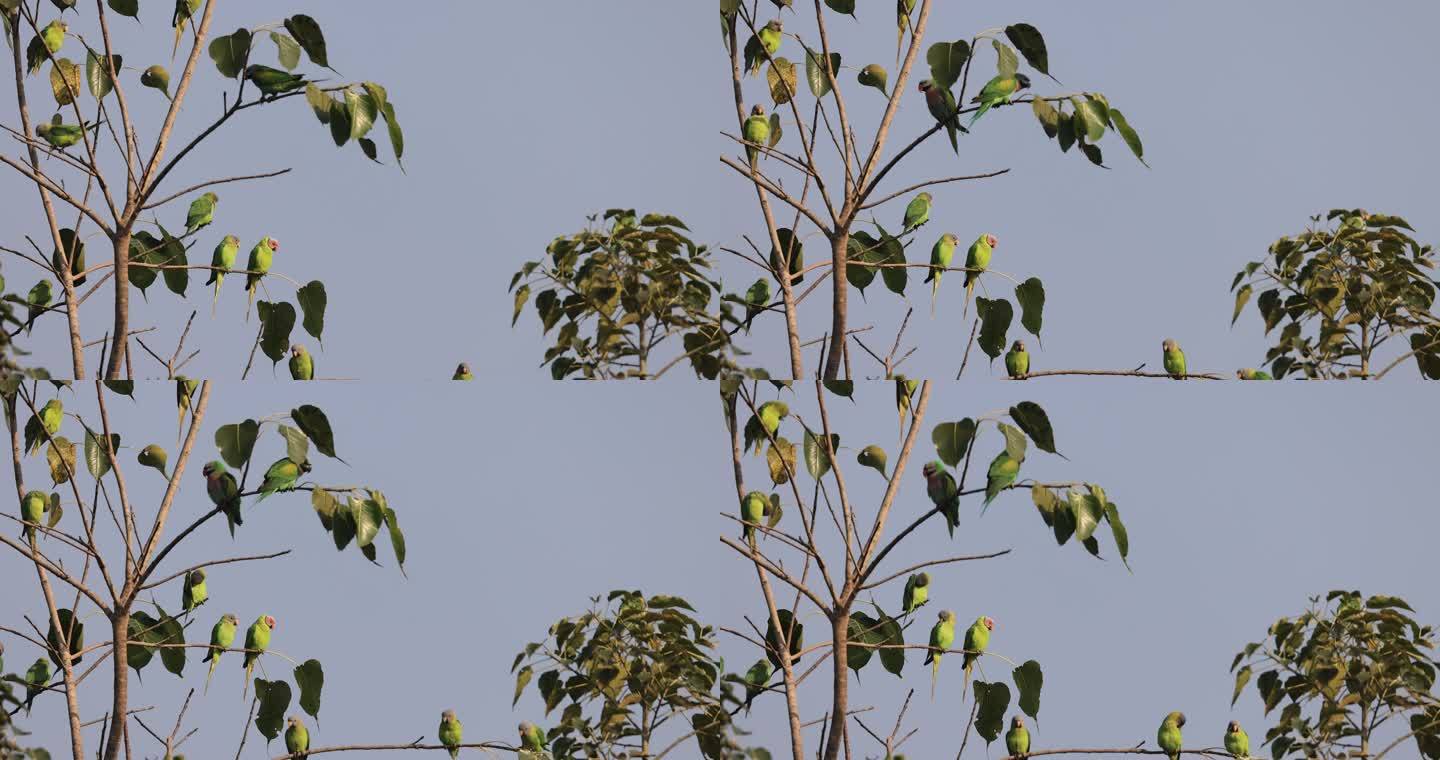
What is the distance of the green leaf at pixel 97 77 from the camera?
2.96 meters

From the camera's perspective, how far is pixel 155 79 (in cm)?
298

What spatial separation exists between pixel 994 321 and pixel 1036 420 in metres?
0.52

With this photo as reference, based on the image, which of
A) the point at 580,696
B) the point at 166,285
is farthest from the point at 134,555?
the point at 580,696

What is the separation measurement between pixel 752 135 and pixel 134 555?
146cm

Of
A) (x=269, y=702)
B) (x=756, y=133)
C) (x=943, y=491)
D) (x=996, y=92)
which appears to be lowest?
(x=269, y=702)

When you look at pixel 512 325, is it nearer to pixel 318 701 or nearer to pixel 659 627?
pixel 659 627

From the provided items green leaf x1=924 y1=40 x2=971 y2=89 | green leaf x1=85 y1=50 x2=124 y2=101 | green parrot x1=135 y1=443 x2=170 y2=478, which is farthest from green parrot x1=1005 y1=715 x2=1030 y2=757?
green leaf x1=85 y1=50 x2=124 y2=101

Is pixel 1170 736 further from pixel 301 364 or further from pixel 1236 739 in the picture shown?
pixel 301 364

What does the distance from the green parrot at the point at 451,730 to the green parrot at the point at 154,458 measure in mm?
765

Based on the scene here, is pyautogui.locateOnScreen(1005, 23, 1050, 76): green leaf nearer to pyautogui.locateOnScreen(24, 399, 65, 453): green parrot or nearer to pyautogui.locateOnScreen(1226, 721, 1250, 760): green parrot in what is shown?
pyautogui.locateOnScreen(1226, 721, 1250, 760): green parrot

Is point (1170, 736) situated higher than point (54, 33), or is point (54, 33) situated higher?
point (54, 33)

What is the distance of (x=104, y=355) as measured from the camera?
2.88 metres

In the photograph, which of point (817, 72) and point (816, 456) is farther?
point (817, 72)

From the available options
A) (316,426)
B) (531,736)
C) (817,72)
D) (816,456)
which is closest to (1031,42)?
(817,72)
